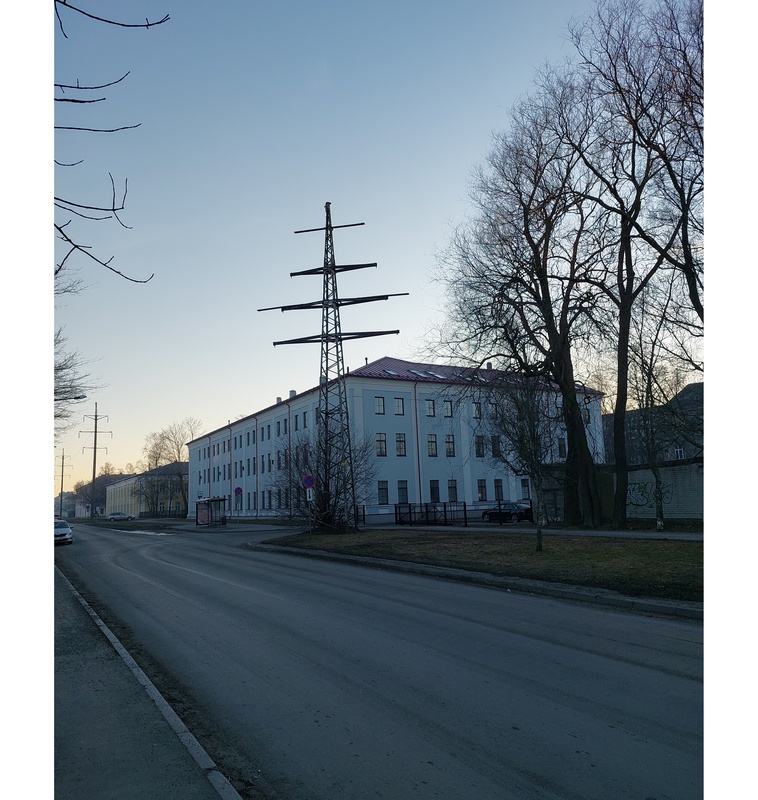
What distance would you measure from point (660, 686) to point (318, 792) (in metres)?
3.37

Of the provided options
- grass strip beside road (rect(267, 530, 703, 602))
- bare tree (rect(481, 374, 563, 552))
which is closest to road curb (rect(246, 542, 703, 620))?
grass strip beside road (rect(267, 530, 703, 602))

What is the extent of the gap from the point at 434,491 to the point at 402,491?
302 cm

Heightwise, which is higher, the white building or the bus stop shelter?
the white building

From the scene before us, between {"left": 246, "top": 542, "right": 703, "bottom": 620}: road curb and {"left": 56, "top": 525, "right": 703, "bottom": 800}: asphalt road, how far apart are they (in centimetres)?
42

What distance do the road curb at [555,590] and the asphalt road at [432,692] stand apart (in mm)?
424

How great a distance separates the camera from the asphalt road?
13.0 ft

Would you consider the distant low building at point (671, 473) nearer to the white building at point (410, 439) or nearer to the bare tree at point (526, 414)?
the bare tree at point (526, 414)

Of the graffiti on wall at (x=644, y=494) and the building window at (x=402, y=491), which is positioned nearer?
the graffiti on wall at (x=644, y=494)

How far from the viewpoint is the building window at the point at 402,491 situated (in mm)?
49016

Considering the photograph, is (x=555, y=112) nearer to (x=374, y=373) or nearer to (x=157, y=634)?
(x=157, y=634)

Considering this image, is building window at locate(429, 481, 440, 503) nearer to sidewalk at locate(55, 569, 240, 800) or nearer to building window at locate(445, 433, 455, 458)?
building window at locate(445, 433, 455, 458)

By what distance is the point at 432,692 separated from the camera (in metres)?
5.59

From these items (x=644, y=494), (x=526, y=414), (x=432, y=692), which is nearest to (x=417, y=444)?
(x=644, y=494)

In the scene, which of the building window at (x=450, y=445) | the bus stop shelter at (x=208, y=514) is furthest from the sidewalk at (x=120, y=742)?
the building window at (x=450, y=445)
